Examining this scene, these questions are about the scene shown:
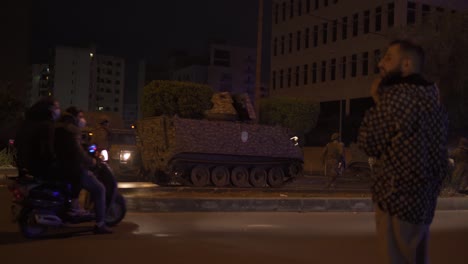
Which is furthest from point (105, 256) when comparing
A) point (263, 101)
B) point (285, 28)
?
point (285, 28)

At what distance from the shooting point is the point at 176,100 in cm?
4431

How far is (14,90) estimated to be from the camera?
1443 inches

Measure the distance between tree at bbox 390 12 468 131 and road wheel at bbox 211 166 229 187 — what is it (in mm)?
20120

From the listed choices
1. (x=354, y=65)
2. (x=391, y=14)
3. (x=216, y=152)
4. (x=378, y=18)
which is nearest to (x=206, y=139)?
(x=216, y=152)

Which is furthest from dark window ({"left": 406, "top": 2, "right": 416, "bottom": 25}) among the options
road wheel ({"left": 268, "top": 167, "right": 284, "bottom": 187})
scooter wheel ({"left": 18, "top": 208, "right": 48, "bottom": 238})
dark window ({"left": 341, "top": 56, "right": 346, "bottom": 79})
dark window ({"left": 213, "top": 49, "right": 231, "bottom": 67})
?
dark window ({"left": 213, "top": 49, "right": 231, "bottom": 67})

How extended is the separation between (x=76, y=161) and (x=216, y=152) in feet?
38.3

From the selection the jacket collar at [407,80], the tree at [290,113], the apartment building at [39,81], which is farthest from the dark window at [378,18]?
the apartment building at [39,81]

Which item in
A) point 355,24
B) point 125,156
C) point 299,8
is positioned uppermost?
point 299,8

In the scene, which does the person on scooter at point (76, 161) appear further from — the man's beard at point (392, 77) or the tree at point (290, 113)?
the tree at point (290, 113)

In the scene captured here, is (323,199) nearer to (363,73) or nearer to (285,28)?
(363,73)

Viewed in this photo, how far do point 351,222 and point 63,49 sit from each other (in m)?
120

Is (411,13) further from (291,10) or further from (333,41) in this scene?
(291,10)

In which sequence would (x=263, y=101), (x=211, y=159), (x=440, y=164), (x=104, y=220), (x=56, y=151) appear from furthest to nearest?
(x=263, y=101) → (x=211, y=159) → (x=104, y=220) → (x=56, y=151) → (x=440, y=164)

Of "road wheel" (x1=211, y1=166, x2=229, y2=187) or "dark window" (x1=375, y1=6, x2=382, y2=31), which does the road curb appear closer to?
"road wheel" (x1=211, y1=166, x2=229, y2=187)
